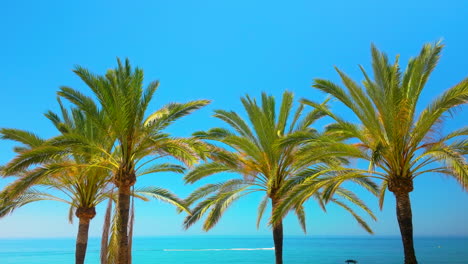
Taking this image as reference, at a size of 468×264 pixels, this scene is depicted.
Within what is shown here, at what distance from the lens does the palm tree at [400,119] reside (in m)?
11.9

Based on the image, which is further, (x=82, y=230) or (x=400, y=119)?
(x=82, y=230)

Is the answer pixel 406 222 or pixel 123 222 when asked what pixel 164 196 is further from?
pixel 406 222

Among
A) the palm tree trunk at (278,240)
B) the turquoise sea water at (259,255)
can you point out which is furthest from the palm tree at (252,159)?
the turquoise sea water at (259,255)

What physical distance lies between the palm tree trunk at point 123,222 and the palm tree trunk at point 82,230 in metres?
4.12

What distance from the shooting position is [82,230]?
53.8ft

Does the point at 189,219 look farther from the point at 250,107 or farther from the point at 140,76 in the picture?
the point at 140,76

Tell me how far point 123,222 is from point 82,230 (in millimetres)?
4485

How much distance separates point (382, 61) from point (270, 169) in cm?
590

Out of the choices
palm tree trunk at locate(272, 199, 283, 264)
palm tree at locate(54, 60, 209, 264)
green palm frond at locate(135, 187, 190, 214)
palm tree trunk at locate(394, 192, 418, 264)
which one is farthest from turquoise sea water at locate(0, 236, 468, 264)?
palm tree at locate(54, 60, 209, 264)

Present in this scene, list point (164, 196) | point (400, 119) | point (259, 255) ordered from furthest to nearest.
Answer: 1. point (259, 255)
2. point (164, 196)
3. point (400, 119)

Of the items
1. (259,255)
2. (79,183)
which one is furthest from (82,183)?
(259,255)

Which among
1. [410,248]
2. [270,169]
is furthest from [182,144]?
[410,248]

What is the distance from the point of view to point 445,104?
11500 mm

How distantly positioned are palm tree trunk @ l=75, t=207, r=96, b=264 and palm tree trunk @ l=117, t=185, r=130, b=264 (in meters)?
4.12
